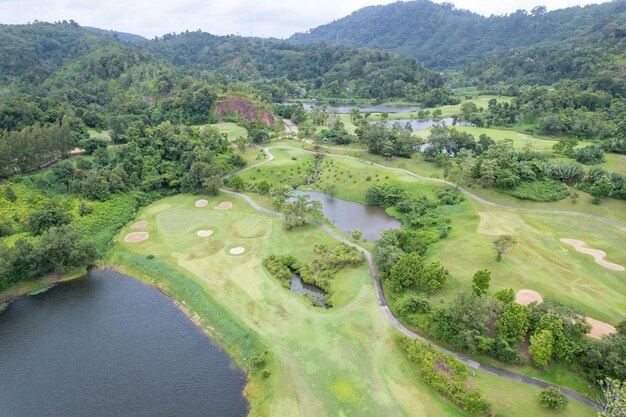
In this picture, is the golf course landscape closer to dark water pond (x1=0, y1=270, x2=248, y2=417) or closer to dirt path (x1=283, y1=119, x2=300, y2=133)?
dark water pond (x1=0, y1=270, x2=248, y2=417)

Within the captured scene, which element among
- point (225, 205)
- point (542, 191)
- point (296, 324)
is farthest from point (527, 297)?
point (225, 205)

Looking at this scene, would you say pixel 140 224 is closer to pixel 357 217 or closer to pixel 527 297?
pixel 357 217

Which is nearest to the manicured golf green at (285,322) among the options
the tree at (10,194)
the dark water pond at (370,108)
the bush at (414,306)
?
the bush at (414,306)

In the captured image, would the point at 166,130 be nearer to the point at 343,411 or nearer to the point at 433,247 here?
the point at 433,247

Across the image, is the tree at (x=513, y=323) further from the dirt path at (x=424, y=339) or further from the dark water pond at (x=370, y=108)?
the dark water pond at (x=370, y=108)

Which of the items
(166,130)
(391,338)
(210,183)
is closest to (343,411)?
(391,338)

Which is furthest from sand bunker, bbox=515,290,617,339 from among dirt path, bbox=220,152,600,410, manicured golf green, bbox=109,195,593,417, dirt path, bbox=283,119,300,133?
dirt path, bbox=283,119,300,133
